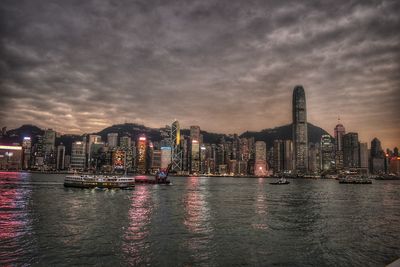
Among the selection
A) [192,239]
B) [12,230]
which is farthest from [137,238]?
[12,230]

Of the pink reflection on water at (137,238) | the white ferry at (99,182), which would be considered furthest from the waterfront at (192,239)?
the white ferry at (99,182)

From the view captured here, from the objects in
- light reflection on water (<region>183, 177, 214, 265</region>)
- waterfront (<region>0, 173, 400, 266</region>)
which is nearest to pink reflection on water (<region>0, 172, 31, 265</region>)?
waterfront (<region>0, 173, 400, 266</region>)

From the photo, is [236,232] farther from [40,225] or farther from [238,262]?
[40,225]

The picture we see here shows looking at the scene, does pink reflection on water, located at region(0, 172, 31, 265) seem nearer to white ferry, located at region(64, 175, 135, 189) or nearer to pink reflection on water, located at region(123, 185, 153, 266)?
pink reflection on water, located at region(123, 185, 153, 266)

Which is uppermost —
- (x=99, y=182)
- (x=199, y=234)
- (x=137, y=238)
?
(x=99, y=182)

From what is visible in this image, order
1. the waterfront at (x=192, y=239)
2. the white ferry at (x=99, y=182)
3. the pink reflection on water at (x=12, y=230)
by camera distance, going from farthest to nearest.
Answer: the white ferry at (x=99, y=182)
the pink reflection on water at (x=12, y=230)
the waterfront at (x=192, y=239)

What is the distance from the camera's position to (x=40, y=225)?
149 ft

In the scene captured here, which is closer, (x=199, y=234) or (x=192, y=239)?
(x=192, y=239)

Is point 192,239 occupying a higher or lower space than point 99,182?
lower

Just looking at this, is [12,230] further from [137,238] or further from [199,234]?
[199,234]

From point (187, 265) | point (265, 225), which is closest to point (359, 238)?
point (265, 225)

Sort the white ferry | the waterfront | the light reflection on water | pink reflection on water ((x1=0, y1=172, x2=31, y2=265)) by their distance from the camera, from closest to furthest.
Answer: the waterfront, pink reflection on water ((x1=0, y1=172, x2=31, y2=265)), the light reflection on water, the white ferry

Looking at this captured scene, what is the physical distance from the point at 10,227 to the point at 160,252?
2366cm

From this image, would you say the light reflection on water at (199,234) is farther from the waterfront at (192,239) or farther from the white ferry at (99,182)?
the white ferry at (99,182)
